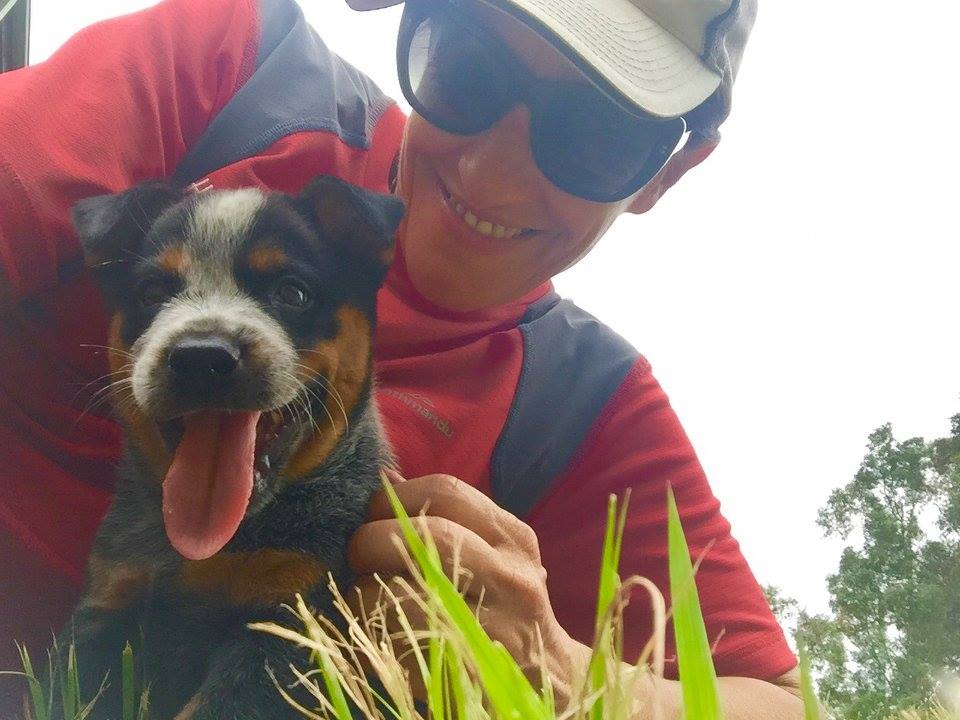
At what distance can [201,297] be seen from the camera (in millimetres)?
1606

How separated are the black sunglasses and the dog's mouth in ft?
2.90

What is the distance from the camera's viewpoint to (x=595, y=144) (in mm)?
1902

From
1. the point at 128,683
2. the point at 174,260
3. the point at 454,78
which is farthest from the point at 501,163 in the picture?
the point at 128,683

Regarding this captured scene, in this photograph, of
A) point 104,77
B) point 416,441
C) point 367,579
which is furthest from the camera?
point 416,441

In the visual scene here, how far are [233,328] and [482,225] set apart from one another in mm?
787

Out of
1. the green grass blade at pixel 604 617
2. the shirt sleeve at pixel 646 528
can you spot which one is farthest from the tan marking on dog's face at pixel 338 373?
the green grass blade at pixel 604 617

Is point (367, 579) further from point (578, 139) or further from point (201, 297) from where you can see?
point (578, 139)

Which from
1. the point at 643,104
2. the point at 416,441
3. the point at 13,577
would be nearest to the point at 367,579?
the point at 416,441

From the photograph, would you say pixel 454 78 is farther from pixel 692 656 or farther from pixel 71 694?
pixel 692 656

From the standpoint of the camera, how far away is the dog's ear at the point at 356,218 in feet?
5.44

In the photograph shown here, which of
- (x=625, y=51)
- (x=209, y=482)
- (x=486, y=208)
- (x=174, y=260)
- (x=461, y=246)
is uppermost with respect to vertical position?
(x=625, y=51)

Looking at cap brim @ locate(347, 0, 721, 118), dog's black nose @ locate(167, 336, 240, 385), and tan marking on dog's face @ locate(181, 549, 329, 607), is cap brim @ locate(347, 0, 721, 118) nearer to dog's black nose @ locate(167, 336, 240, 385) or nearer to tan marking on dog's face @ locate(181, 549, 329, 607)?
dog's black nose @ locate(167, 336, 240, 385)

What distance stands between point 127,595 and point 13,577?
502 mm

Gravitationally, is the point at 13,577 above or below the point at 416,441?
below
